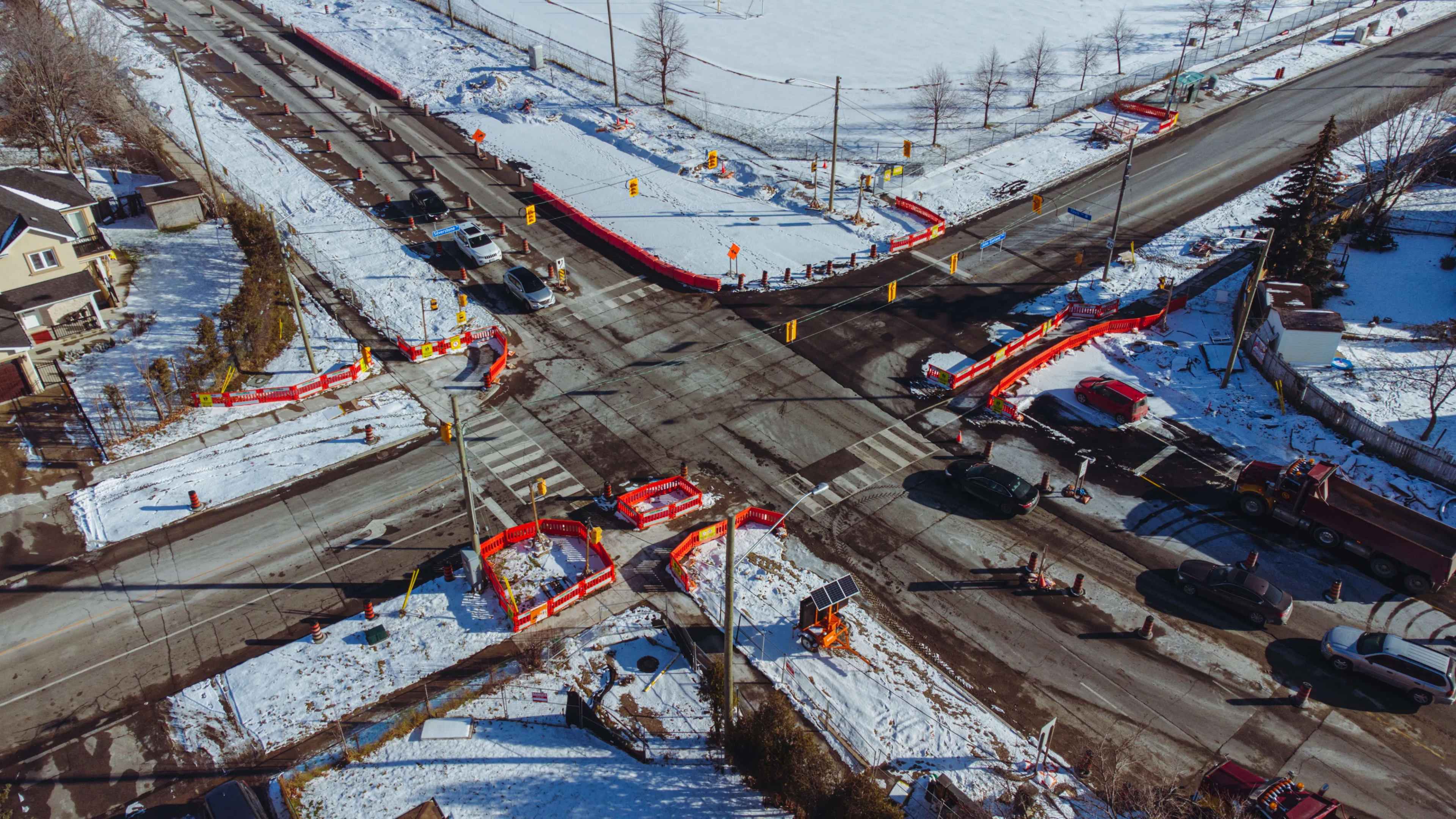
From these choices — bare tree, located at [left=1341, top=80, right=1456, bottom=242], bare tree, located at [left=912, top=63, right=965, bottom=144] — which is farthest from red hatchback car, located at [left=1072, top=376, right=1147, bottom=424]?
bare tree, located at [left=912, top=63, right=965, bottom=144]

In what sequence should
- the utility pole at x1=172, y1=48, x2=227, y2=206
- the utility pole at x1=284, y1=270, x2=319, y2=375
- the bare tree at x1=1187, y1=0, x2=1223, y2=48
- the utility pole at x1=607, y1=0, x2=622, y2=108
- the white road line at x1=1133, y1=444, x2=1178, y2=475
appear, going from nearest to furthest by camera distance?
the white road line at x1=1133, y1=444, x2=1178, y2=475
the utility pole at x1=284, y1=270, x2=319, y2=375
the utility pole at x1=172, y1=48, x2=227, y2=206
the utility pole at x1=607, y1=0, x2=622, y2=108
the bare tree at x1=1187, y1=0, x2=1223, y2=48

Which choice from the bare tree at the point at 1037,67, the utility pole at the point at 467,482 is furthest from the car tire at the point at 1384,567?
the bare tree at the point at 1037,67

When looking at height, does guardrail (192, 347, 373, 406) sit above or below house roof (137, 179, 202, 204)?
below

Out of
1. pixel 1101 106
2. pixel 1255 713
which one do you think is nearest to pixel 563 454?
pixel 1255 713

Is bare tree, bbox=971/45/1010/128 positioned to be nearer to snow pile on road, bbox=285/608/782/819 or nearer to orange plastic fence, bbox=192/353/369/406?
orange plastic fence, bbox=192/353/369/406

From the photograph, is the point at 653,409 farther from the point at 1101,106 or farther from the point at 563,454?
the point at 1101,106

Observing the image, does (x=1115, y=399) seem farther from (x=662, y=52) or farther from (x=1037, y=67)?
(x=662, y=52)

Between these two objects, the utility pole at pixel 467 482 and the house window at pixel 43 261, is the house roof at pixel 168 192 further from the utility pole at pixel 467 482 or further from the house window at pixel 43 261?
the utility pole at pixel 467 482
